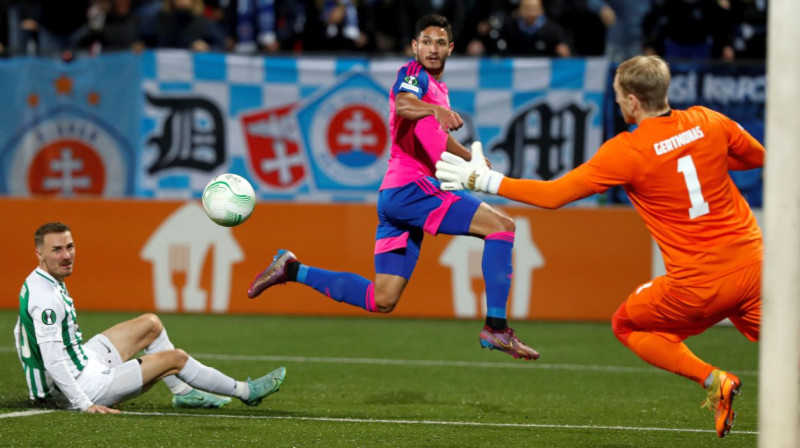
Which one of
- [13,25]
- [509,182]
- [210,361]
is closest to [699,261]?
[509,182]

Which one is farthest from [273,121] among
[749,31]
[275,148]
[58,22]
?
[749,31]

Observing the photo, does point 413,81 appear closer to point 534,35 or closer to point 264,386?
point 264,386

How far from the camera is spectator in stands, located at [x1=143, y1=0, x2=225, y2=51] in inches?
584

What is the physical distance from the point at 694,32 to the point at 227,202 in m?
8.50

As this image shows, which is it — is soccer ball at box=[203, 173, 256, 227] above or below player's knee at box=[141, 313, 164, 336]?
above

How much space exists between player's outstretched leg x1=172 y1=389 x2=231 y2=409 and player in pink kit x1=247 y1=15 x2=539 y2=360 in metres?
0.81

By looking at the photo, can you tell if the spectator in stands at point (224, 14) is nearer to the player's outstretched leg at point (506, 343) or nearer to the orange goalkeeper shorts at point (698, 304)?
the player's outstretched leg at point (506, 343)

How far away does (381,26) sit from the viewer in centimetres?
1517

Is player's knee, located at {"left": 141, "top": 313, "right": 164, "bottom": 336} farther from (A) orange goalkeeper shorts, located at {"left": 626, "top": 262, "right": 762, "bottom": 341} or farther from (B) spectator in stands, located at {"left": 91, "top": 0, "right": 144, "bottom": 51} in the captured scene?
(B) spectator in stands, located at {"left": 91, "top": 0, "right": 144, "bottom": 51}

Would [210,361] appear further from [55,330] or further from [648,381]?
[648,381]

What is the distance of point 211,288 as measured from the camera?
42.4 feet

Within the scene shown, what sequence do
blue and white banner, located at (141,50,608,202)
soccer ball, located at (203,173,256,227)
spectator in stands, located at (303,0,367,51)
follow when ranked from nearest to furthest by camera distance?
soccer ball, located at (203,173,256,227), blue and white banner, located at (141,50,608,202), spectator in stands, located at (303,0,367,51)

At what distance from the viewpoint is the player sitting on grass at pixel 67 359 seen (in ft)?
23.5

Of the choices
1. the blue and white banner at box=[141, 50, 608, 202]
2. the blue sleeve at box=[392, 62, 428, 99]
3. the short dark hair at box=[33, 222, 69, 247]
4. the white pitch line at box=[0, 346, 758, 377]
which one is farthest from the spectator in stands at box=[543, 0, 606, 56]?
the short dark hair at box=[33, 222, 69, 247]
